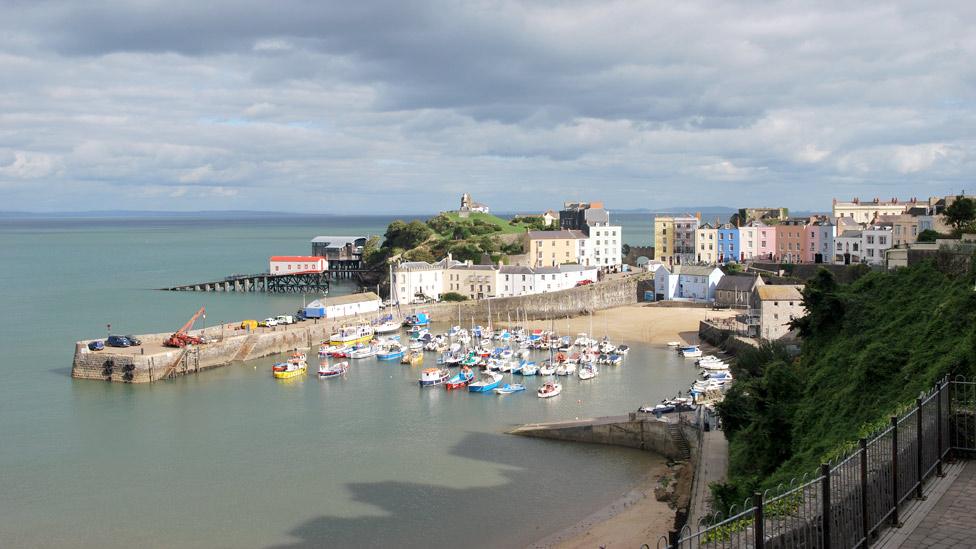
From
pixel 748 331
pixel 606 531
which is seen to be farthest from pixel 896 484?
pixel 748 331

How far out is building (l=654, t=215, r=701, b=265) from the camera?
6328 cm

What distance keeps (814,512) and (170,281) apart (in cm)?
7201

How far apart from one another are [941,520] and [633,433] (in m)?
15.5

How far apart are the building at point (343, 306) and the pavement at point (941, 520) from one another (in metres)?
38.5

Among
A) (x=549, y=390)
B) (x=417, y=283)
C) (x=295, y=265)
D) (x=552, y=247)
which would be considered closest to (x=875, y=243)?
(x=552, y=247)

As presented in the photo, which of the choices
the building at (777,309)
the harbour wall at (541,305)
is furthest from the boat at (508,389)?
the harbour wall at (541,305)

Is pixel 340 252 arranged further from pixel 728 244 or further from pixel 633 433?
pixel 633 433

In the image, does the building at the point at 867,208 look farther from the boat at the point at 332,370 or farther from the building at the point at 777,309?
the boat at the point at 332,370

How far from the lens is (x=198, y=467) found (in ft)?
72.0

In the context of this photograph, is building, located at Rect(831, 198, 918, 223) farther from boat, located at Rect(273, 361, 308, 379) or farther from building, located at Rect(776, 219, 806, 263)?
boat, located at Rect(273, 361, 308, 379)

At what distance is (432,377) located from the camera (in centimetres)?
3147

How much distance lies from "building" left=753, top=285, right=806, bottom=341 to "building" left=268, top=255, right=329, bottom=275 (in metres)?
42.9

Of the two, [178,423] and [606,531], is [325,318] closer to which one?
[178,423]

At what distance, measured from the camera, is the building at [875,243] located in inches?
1978
